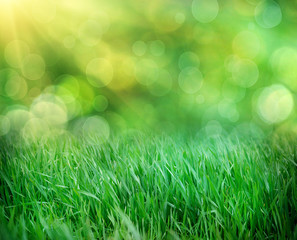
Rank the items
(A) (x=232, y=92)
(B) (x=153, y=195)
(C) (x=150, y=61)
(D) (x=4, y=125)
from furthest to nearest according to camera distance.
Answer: (C) (x=150, y=61) → (A) (x=232, y=92) → (D) (x=4, y=125) → (B) (x=153, y=195)

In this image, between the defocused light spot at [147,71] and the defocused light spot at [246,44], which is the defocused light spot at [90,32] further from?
the defocused light spot at [246,44]

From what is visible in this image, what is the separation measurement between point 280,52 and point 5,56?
2.36 metres

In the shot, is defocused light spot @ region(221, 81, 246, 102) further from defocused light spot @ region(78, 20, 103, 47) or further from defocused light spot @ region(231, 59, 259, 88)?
defocused light spot @ region(78, 20, 103, 47)

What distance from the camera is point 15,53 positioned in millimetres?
3320

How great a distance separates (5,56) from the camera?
3.30m

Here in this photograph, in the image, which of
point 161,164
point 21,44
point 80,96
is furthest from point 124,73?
point 161,164

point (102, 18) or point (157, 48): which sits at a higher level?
point (102, 18)

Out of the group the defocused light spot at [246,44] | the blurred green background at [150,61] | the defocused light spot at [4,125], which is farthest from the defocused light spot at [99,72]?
the defocused light spot at [246,44]

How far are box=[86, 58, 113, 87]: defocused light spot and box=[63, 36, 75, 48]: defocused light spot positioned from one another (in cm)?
23

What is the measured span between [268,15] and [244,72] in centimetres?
51

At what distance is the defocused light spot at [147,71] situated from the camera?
334cm

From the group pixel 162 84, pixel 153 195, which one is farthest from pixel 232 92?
pixel 153 195

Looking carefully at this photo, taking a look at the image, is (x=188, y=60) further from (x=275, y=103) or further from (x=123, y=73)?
(x=275, y=103)

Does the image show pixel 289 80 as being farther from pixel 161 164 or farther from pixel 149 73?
pixel 161 164
